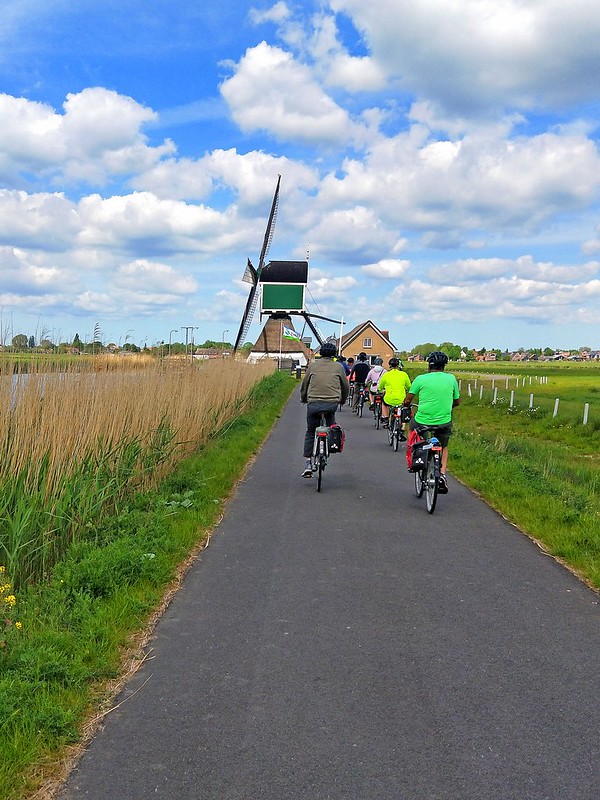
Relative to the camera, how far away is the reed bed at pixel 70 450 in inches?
269

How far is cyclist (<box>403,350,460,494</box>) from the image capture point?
32.4 ft

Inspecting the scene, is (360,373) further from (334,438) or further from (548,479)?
(334,438)

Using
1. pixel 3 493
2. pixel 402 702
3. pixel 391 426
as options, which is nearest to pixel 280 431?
pixel 391 426

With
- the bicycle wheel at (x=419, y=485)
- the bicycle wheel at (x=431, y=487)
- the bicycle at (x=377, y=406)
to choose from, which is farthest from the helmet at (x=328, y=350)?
the bicycle at (x=377, y=406)

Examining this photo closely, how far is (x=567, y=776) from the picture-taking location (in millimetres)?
3336

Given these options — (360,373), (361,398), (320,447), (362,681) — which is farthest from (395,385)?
(362,681)

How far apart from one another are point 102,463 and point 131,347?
3.11 metres

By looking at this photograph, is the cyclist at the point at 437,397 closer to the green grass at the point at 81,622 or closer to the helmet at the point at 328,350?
the helmet at the point at 328,350

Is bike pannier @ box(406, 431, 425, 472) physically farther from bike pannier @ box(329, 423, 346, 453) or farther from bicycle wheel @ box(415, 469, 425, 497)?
bike pannier @ box(329, 423, 346, 453)

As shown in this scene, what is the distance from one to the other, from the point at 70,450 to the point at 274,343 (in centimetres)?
7592

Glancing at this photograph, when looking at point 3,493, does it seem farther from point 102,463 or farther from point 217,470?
point 217,470

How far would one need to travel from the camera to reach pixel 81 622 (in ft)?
16.4

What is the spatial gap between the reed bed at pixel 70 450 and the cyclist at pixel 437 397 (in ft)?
12.0

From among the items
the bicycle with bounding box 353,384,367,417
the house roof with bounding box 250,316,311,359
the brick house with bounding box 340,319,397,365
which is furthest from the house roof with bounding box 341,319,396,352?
the bicycle with bounding box 353,384,367,417
